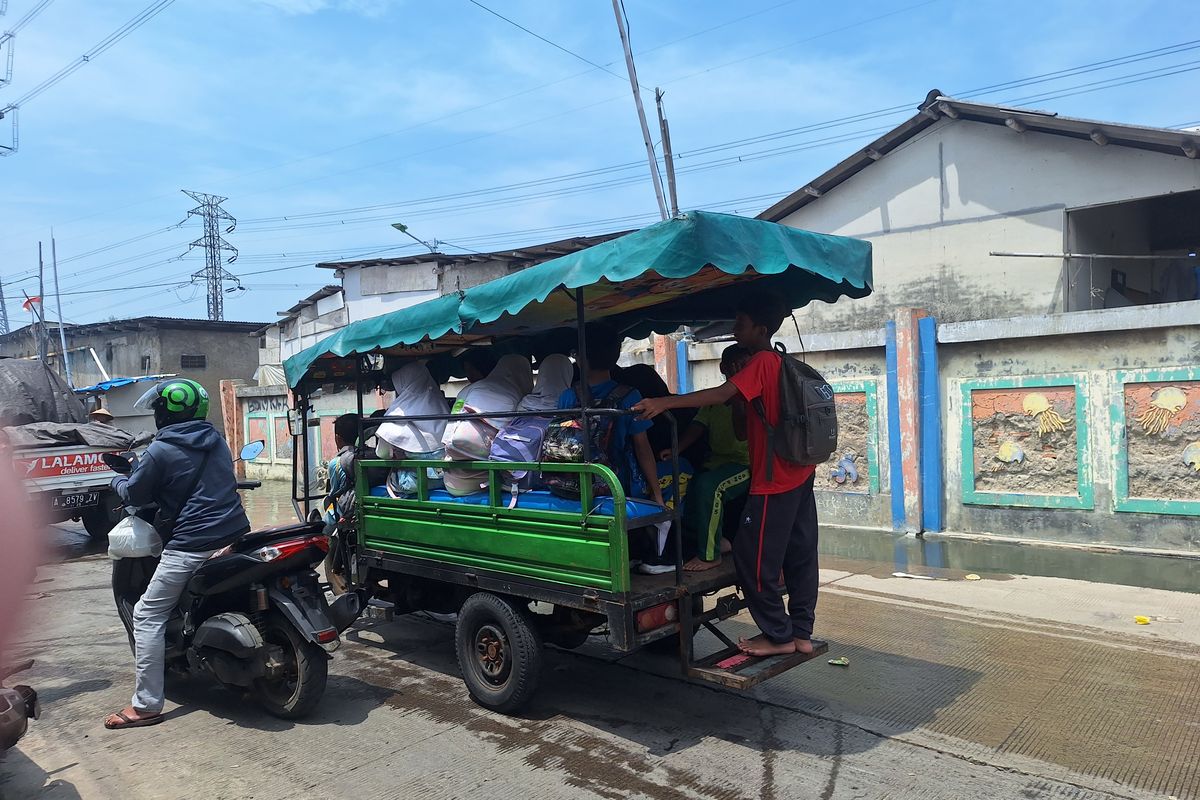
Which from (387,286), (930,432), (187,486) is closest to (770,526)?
(187,486)

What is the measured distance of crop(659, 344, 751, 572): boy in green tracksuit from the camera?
14.2ft

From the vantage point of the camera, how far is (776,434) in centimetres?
402

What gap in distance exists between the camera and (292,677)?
4332 mm

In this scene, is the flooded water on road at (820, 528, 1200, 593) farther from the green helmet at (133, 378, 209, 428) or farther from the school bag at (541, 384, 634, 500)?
the green helmet at (133, 378, 209, 428)

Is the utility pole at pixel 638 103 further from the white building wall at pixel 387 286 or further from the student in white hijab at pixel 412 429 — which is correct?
the white building wall at pixel 387 286

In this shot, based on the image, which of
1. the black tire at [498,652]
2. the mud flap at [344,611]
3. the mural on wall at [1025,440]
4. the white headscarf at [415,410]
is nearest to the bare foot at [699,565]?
the black tire at [498,652]

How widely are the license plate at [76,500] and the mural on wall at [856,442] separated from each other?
8814 millimetres

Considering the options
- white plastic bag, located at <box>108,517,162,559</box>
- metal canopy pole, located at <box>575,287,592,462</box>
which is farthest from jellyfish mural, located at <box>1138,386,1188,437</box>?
white plastic bag, located at <box>108,517,162,559</box>

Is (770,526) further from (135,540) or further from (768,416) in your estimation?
(135,540)

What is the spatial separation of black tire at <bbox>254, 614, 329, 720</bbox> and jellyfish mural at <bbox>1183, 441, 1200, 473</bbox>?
23.0 feet

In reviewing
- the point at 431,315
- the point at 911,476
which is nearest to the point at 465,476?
the point at 431,315

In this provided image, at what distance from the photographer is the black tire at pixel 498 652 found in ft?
13.4

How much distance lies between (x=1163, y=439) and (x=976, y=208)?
209 inches

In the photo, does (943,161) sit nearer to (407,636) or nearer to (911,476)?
(911,476)
